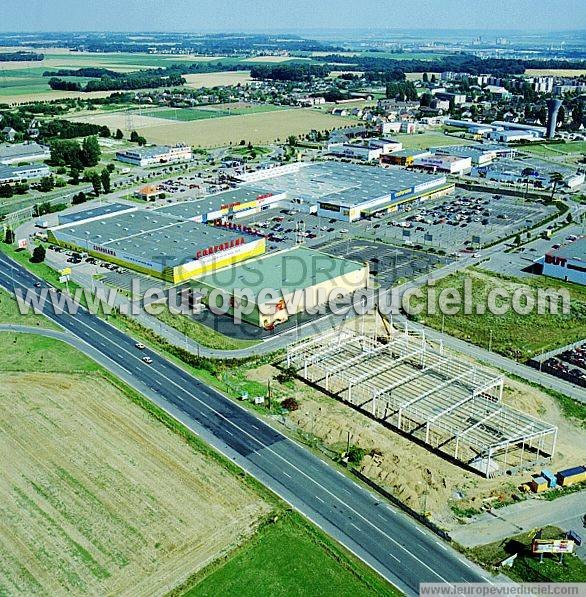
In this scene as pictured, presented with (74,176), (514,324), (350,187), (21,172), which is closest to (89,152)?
(74,176)

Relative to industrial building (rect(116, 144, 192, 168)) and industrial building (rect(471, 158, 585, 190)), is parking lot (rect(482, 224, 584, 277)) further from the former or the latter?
industrial building (rect(116, 144, 192, 168))

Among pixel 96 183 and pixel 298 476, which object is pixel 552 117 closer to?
pixel 96 183

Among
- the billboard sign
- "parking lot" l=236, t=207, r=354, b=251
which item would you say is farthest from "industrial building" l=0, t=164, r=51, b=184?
the billboard sign

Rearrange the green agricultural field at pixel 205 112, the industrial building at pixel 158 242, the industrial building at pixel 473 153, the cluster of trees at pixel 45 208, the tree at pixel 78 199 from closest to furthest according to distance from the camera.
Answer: the industrial building at pixel 158 242
the cluster of trees at pixel 45 208
the tree at pixel 78 199
the industrial building at pixel 473 153
the green agricultural field at pixel 205 112

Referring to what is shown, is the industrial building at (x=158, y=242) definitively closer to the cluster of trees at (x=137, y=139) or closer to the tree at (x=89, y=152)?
the tree at (x=89, y=152)

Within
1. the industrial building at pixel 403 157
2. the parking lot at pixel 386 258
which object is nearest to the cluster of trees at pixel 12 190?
the parking lot at pixel 386 258

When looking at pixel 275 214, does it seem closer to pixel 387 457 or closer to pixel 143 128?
pixel 387 457
